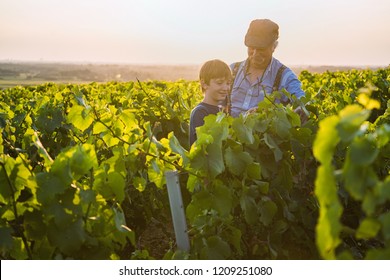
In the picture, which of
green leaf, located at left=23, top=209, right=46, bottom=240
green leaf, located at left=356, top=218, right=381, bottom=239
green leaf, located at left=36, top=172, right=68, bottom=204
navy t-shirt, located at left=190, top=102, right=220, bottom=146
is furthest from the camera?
navy t-shirt, located at left=190, top=102, right=220, bottom=146

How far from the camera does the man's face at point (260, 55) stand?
3647 millimetres

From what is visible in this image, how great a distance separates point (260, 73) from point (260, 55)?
0.51 ft

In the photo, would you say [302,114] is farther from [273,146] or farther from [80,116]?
[80,116]

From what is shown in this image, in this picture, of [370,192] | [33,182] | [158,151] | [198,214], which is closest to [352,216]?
[198,214]

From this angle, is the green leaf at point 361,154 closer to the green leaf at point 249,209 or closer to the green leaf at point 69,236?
the green leaf at point 69,236

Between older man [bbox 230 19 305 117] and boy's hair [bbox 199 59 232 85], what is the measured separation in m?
0.12

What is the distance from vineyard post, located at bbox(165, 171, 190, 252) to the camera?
7.59ft

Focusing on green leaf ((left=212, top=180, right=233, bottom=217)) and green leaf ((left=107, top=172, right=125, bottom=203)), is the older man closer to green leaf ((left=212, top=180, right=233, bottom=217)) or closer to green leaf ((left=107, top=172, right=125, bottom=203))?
green leaf ((left=212, top=180, right=233, bottom=217))

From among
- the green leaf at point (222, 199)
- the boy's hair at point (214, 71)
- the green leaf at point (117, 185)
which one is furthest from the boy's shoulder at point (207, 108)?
the green leaf at point (117, 185)

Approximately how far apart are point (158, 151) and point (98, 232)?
586 millimetres

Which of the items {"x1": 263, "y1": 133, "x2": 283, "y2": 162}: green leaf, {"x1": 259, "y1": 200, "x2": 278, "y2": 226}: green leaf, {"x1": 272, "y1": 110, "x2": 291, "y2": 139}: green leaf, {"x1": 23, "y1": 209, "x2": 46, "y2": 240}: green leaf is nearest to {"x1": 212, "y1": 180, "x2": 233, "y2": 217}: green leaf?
{"x1": 259, "y1": 200, "x2": 278, "y2": 226}: green leaf

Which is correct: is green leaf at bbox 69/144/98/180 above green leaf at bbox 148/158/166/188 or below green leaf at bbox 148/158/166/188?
above

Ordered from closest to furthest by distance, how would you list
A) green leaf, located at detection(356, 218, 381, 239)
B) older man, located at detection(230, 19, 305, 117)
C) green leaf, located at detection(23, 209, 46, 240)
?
green leaf, located at detection(356, 218, 381, 239) < green leaf, located at detection(23, 209, 46, 240) < older man, located at detection(230, 19, 305, 117)

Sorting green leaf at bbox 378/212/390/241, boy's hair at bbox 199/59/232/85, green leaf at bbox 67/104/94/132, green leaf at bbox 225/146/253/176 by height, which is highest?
boy's hair at bbox 199/59/232/85
